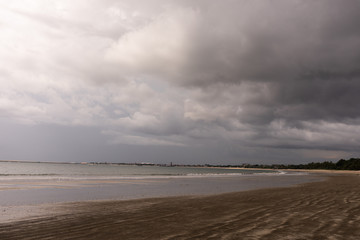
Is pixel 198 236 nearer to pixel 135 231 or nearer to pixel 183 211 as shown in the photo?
pixel 135 231

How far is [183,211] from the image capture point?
34.8 feet

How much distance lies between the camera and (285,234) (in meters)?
6.69

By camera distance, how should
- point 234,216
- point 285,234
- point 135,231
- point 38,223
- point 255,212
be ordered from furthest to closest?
1. point 255,212
2. point 234,216
3. point 38,223
4. point 135,231
5. point 285,234

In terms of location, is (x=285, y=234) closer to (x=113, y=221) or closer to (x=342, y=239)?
(x=342, y=239)

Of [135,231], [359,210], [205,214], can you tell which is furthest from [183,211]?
[359,210]

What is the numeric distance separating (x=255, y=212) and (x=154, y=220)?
431cm

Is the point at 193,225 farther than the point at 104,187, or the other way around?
the point at 104,187

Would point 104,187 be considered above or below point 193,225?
below

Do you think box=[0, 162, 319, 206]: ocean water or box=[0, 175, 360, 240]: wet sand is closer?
box=[0, 175, 360, 240]: wet sand

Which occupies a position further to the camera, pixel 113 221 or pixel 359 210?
pixel 359 210

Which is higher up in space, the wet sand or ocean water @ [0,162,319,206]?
the wet sand

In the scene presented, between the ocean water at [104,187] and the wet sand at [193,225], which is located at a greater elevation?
the wet sand at [193,225]

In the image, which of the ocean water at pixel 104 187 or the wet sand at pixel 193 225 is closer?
the wet sand at pixel 193 225

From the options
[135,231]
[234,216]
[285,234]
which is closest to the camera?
[285,234]
